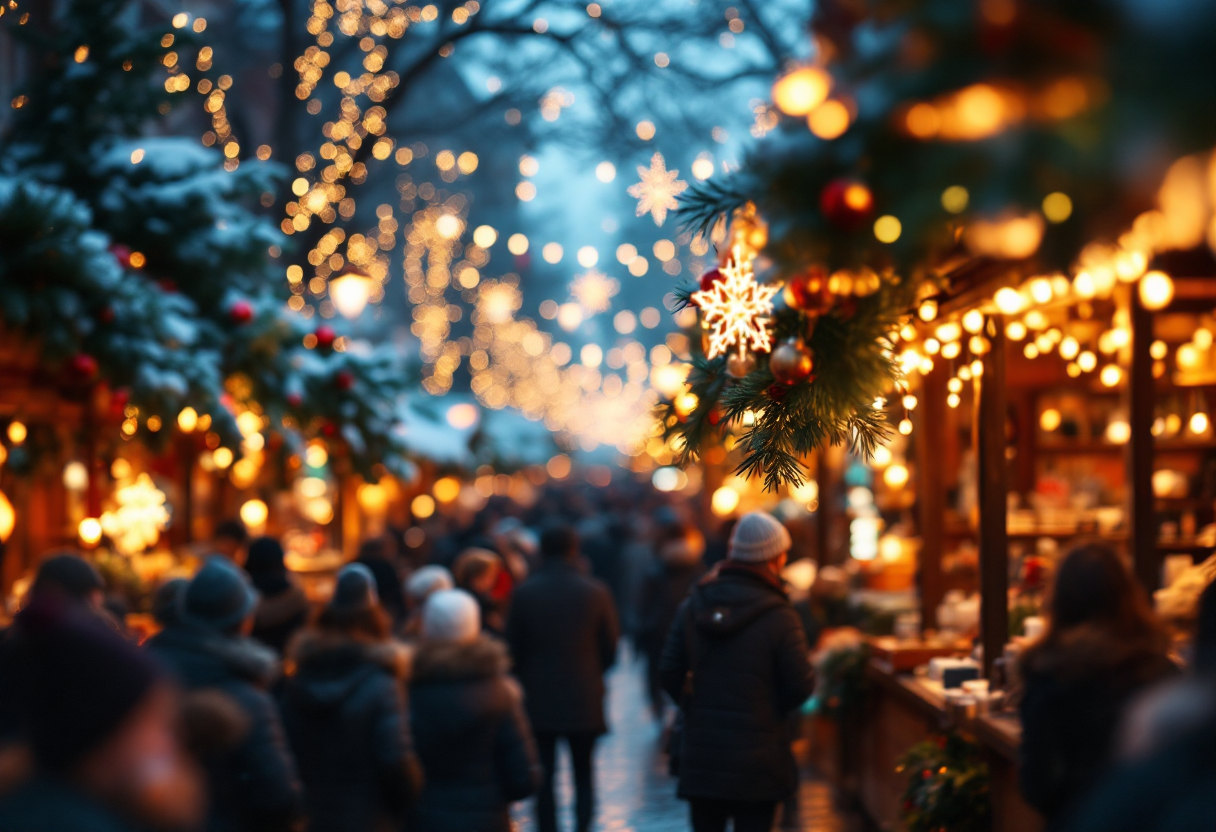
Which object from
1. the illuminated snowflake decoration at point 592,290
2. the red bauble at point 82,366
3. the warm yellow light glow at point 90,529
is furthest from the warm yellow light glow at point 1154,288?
the illuminated snowflake decoration at point 592,290

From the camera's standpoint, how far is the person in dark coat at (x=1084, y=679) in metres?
3.74

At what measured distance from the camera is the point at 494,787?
5.77 m

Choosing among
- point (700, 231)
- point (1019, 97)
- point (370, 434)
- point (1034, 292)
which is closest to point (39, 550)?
point (370, 434)

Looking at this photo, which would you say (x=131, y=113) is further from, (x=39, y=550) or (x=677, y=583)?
(x=677, y=583)

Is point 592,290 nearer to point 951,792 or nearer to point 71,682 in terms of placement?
point 951,792

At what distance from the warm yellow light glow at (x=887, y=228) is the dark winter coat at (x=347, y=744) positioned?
3.72 meters

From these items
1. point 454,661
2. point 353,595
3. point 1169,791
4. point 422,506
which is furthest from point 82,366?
point 422,506

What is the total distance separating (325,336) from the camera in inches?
512

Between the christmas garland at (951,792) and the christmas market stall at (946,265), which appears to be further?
the christmas garland at (951,792)

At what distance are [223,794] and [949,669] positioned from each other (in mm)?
4281

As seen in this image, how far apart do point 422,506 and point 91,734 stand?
25.7m

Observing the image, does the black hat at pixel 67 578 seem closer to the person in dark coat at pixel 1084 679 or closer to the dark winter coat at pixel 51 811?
the dark winter coat at pixel 51 811

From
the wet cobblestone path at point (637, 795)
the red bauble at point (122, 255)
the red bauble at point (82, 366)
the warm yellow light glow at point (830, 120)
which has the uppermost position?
the red bauble at point (122, 255)

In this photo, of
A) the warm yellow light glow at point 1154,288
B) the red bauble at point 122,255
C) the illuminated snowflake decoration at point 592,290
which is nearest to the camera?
the warm yellow light glow at point 1154,288
